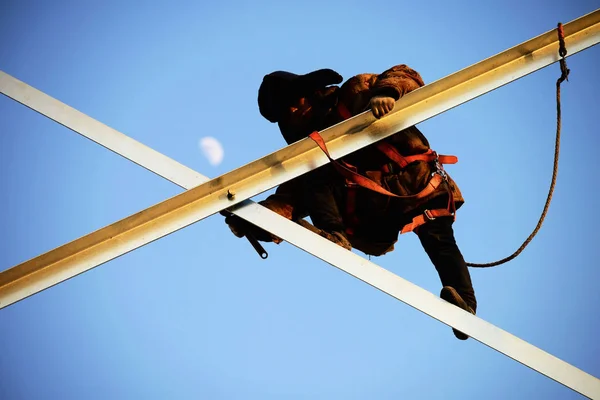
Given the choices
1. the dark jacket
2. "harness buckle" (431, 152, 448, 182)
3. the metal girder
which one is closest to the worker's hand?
the metal girder

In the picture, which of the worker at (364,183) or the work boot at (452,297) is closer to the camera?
the work boot at (452,297)

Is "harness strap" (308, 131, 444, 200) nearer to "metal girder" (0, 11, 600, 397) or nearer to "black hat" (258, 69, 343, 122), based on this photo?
"metal girder" (0, 11, 600, 397)

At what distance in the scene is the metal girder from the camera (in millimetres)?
4602

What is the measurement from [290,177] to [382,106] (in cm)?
68

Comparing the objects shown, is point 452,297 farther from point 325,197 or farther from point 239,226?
point 239,226

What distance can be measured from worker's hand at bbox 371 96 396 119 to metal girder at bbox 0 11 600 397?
0.05m

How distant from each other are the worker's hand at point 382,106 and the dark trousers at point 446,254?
1029 mm

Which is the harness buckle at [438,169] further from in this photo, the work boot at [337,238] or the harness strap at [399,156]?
the work boot at [337,238]

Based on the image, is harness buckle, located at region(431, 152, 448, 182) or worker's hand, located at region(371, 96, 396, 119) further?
harness buckle, located at region(431, 152, 448, 182)

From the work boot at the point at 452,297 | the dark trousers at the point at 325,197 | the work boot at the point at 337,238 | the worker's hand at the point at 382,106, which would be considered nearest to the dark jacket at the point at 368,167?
the dark trousers at the point at 325,197

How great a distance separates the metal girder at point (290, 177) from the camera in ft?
15.1

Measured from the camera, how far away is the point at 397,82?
5215mm

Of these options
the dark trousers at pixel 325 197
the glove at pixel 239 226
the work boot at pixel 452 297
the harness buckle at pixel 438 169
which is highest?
the harness buckle at pixel 438 169

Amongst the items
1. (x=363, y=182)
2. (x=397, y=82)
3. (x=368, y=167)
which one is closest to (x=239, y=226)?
(x=363, y=182)
